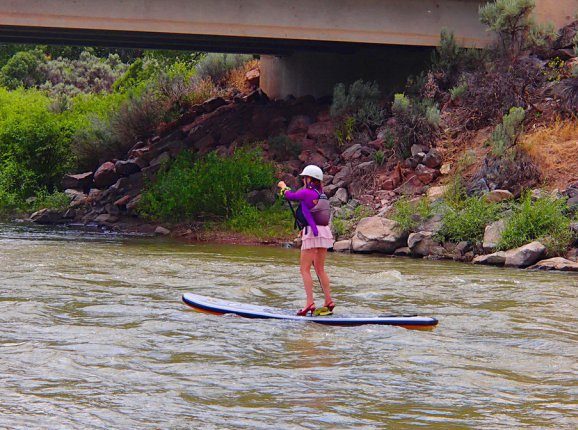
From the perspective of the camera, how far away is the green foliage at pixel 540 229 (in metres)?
18.4

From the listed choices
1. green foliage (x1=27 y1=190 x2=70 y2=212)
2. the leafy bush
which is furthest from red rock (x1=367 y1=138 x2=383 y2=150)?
green foliage (x1=27 y1=190 x2=70 y2=212)

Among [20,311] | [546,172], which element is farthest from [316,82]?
[20,311]

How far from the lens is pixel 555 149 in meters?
22.0

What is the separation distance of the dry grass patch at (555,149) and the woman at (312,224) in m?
9.83

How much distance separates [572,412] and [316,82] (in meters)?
23.2

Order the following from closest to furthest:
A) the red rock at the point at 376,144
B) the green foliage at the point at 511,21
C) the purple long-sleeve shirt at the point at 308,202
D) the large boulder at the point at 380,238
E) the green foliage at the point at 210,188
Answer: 1. the purple long-sleeve shirt at the point at 308,202
2. the large boulder at the point at 380,238
3. the green foliage at the point at 210,188
4. the red rock at the point at 376,144
5. the green foliage at the point at 511,21

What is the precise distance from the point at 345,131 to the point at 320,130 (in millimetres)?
1005

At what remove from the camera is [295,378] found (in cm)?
895

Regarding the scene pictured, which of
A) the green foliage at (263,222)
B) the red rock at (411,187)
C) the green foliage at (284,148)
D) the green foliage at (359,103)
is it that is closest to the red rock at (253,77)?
the green foliage at (359,103)

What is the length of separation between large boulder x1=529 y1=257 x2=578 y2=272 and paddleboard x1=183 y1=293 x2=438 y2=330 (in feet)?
22.0

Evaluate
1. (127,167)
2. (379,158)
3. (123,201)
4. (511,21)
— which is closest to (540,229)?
(379,158)

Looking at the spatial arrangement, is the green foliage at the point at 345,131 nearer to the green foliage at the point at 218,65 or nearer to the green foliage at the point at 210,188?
the green foliage at the point at 210,188

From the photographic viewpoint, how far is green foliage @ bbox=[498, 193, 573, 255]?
60.5 ft

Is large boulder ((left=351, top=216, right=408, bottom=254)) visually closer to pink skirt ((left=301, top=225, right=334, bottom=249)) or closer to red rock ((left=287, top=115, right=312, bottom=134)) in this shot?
red rock ((left=287, top=115, right=312, bottom=134))
